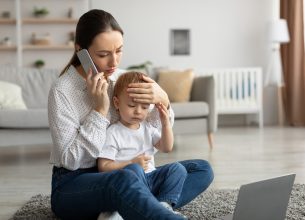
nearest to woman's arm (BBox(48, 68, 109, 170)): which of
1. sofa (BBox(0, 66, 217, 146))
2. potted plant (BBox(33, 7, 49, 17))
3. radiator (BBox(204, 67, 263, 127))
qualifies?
sofa (BBox(0, 66, 217, 146))

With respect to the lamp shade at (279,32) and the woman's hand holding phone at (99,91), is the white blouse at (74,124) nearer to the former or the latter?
the woman's hand holding phone at (99,91)

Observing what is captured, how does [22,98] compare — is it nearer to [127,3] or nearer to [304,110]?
[127,3]

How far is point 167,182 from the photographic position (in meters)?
1.80

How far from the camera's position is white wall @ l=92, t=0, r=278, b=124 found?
6.43 meters

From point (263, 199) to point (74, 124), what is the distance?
2.19 feet

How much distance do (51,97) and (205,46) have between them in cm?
494

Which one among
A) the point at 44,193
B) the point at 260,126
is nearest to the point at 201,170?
the point at 44,193

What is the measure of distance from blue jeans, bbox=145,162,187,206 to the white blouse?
0.22m

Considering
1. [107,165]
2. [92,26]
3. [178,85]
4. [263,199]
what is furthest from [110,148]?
[178,85]

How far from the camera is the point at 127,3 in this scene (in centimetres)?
641

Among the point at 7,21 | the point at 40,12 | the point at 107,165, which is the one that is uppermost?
the point at 40,12

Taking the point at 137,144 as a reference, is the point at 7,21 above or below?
above

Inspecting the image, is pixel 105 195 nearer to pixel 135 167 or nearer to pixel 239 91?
pixel 135 167

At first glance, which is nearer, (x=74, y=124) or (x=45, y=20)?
(x=74, y=124)
